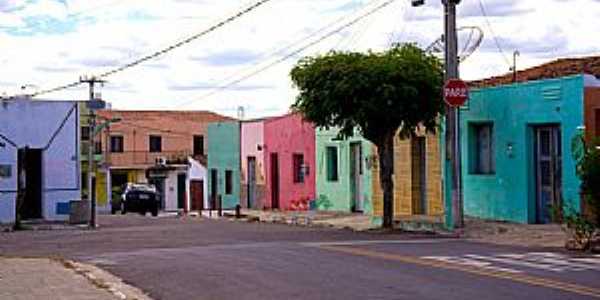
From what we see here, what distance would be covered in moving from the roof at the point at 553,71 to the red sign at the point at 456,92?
11.4 feet

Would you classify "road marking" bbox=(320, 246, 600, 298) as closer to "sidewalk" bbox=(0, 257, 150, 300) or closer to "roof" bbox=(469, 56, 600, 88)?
"sidewalk" bbox=(0, 257, 150, 300)

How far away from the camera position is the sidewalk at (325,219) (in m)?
33.8

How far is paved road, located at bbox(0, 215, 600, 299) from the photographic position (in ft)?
48.7

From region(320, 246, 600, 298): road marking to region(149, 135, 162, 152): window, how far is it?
63.5 m

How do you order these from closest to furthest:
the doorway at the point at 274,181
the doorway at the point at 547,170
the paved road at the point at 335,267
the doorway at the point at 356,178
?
1. the paved road at the point at 335,267
2. the doorway at the point at 547,170
3. the doorway at the point at 356,178
4. the doorway at the point at 274,181

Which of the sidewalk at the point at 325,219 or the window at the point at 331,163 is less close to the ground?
the window at the point at 331,163

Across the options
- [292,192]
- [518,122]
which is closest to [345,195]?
[292,192]

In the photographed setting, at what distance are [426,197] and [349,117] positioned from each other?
20.2ft

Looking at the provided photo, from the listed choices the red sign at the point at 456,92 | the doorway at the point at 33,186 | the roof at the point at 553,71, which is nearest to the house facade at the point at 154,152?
the doorway at the point at 33,186

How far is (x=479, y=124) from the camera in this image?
1240 inches

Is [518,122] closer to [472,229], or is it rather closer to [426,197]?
[472,229]

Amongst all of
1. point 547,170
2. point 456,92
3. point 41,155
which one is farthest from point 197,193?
point 456,92

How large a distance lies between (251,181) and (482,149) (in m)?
24.4

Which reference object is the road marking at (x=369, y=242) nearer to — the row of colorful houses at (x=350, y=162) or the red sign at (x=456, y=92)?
the row of colorful houses at (x=350, y=162)
